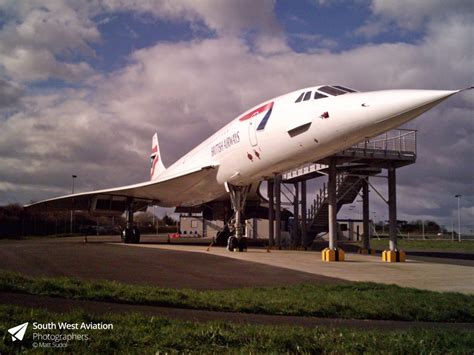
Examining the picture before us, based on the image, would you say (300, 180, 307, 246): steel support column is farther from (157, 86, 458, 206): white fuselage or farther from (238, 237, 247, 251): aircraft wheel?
(238, 237, 247, 251): aircraft wheel

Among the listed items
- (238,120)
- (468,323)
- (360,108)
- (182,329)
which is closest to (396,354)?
(182,329)

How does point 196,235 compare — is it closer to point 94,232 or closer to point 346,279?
point 94,232

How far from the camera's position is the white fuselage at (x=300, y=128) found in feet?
35.5

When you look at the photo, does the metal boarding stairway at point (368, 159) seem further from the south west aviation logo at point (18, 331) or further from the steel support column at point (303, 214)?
the south west aviation logo at point (18, 331)

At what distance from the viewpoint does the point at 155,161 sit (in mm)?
34094

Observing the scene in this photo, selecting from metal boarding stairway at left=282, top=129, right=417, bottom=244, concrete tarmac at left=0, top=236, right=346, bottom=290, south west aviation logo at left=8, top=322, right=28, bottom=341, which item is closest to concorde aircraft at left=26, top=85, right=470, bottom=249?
metal boarding stairway at left=282, top=129, right=417, bottom=244

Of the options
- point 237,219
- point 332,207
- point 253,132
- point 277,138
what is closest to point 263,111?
point 253,132

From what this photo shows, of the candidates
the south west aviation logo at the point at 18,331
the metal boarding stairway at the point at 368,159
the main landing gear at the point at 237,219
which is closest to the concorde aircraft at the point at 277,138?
the main landing gear at the point at 237,219

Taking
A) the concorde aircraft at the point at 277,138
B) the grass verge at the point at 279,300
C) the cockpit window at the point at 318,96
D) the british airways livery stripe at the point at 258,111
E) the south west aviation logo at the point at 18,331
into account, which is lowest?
the grass verge at the point at 279,300

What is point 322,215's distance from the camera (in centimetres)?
2391

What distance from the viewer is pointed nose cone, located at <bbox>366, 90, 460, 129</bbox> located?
1016cm

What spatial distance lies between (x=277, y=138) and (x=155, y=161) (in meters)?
21.2

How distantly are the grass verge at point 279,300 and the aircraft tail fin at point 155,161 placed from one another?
25621 mm

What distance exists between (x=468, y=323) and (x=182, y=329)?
4148 millimetres
